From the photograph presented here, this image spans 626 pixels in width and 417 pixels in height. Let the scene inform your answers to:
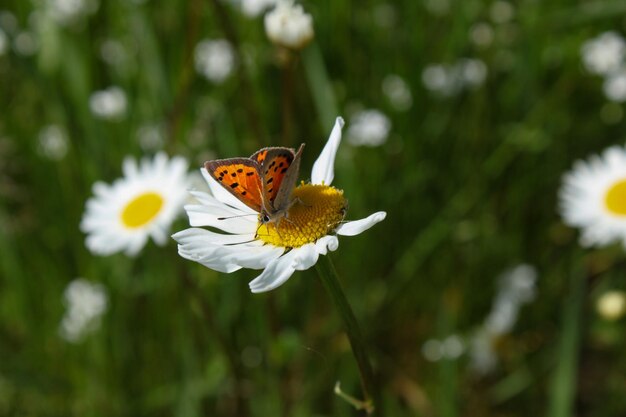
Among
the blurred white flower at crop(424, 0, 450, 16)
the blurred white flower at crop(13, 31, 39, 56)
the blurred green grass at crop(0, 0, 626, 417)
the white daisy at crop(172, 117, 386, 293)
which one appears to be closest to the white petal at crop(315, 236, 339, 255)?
the white daisy at crop(172, 117, 386, 293)

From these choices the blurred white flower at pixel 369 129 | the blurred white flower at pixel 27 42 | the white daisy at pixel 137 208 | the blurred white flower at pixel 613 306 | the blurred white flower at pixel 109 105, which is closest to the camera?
the white daisy at pixel 137 208

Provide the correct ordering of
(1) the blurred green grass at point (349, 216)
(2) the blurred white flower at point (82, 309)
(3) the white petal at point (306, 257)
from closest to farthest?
(3) the white petal at point (306, 257) < (1) the blurred green grass at point (349, 216) < (2) the blurred white flower at point (82, 309)

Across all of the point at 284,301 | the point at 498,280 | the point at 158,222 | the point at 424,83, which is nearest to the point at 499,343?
the point at 498,280

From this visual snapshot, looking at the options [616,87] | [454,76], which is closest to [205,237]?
[454,76]

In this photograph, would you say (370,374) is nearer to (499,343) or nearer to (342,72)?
(499,343)

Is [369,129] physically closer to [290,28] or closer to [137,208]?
[290,28]

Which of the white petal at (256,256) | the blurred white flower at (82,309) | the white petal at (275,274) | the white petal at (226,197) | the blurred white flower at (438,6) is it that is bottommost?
the white petal at (275,274)

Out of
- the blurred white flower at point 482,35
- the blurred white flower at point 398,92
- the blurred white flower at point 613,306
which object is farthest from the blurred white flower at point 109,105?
the blurred white flower at point 613,306

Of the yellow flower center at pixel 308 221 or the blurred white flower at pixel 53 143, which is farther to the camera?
the blurred white flower at pixel 53 143

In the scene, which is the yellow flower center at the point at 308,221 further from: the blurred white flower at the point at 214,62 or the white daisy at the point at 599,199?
the blurred white flower at the point at 214,62
